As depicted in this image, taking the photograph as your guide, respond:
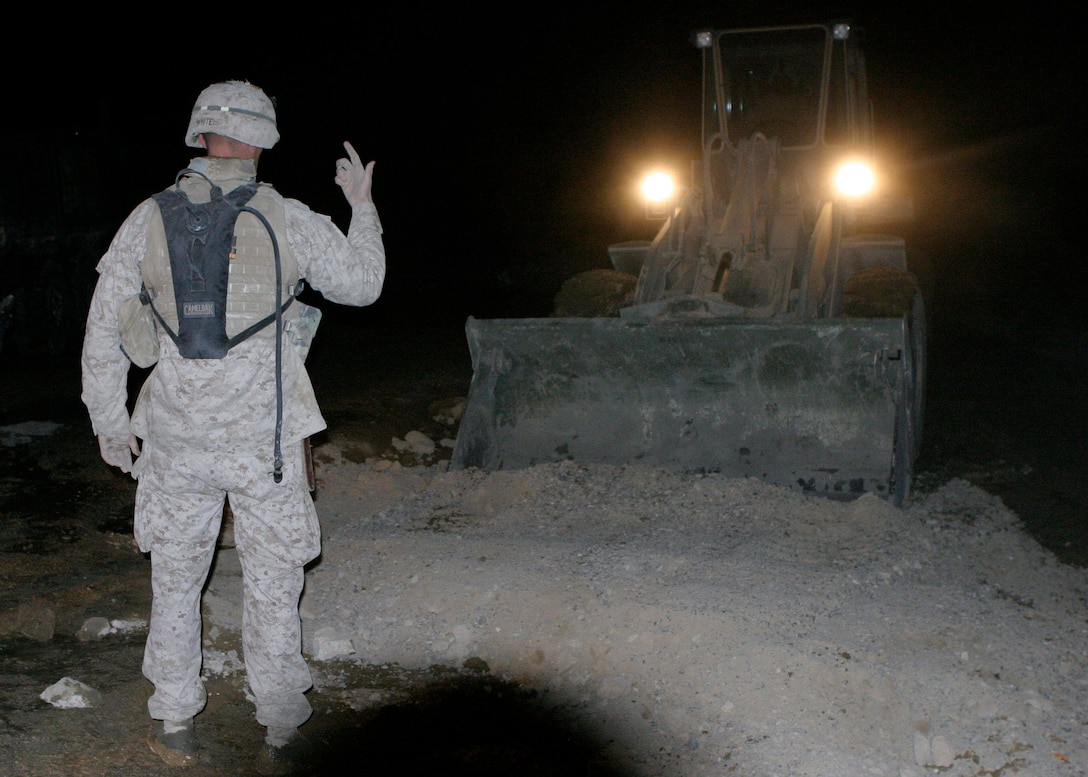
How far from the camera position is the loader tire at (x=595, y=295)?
7.07 m

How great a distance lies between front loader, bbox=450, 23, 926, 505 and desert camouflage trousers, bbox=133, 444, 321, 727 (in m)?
2.60

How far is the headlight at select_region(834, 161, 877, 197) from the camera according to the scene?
271 inches

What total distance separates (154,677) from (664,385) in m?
3.47

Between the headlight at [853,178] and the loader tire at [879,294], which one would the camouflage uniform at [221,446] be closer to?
the loader tire at [879,294]

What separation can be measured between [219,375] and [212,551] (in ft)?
2.01

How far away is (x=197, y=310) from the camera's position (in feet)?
9.73

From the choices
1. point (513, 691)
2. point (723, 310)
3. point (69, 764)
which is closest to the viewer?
point (69, 764)

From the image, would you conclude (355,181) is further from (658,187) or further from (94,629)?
(658,187)

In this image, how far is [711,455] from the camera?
19.0ft

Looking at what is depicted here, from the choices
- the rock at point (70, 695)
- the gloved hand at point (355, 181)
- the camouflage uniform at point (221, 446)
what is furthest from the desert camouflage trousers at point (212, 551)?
the gloved hand at point (355, 181)

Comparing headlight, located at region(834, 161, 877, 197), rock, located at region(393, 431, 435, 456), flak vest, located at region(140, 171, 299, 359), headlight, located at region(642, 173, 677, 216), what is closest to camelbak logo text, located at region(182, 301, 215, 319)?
flak vest, located at region(140, 171, 299, 359)

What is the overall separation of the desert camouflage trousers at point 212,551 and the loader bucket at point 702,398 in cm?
260

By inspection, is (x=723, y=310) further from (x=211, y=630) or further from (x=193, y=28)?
(x=193, y=28)

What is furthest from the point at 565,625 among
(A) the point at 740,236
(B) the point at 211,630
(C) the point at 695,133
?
(C) the point at 695,133
